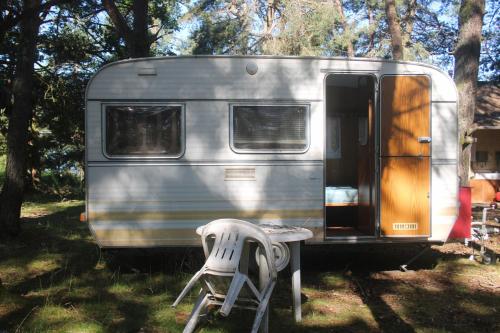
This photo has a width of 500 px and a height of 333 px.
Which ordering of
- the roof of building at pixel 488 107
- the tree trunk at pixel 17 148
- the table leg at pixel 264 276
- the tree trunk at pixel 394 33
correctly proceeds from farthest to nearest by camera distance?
1. the roof of building at pixel 488 107
2. the tree trunk at pixel 394 33
3. the tree trunk at pixel 17 148
4. the table leg at pixel 264 276

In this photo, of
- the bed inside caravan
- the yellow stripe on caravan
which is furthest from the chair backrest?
the bed inside caravan

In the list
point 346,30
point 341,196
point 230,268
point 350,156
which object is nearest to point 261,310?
point 230,268

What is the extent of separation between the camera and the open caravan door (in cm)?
618

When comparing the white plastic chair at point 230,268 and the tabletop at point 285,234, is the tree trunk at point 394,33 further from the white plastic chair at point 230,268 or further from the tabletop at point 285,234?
the white plastic chair at point 230,268

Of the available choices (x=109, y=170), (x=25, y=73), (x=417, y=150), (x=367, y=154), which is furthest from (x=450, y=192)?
(x=25, y=73)

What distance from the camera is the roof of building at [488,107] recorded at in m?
13.5

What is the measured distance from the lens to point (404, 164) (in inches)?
243

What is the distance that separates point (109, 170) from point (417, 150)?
3.71 meters

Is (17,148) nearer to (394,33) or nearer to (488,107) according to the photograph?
(394,33)

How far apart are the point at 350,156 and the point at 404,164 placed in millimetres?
2090

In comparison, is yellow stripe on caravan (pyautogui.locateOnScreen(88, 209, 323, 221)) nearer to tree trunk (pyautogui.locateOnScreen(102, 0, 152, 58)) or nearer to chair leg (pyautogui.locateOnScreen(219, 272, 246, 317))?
chair leg (pyautogui.locateOnScreen(219, 272, 246, 317))

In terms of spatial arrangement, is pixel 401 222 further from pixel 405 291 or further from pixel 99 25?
pixel 99 25

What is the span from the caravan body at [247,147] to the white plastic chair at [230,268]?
5.71 feet

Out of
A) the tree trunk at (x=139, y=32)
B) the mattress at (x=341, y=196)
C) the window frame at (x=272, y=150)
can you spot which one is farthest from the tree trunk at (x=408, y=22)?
the window frame at (x=272, y=150)
